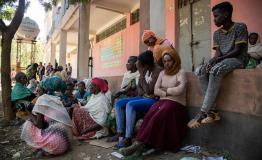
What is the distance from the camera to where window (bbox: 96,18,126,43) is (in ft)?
41.8

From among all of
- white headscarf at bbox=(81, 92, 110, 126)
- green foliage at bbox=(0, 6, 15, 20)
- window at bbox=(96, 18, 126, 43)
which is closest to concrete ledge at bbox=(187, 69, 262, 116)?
white headscarf at bbox=(81, 92, 110, 126)

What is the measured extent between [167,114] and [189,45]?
4.39 meters

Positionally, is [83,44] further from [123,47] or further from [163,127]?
[163,127]

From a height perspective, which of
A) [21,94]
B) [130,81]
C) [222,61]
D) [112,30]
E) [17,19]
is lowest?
[21,94]

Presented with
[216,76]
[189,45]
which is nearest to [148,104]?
[216,76]

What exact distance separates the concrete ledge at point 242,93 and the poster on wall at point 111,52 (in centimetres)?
975

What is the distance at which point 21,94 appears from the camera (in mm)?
6344

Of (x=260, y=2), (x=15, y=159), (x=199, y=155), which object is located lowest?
(x=15, y=159)

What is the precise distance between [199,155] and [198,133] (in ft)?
1.06

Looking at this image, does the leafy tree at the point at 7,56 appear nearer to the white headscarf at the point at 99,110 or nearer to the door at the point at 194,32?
the white headscarf at the point at 99,110

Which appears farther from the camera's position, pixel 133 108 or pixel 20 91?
pixel 20 91

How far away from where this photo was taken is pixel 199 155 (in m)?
3.48

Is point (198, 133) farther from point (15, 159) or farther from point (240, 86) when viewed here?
point (15, 159)

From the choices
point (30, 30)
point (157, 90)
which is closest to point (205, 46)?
point (157, 90)
